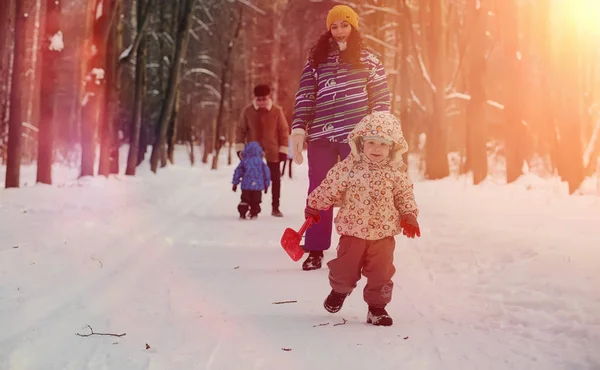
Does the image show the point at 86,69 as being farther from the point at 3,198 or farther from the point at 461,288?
the point at 461,288

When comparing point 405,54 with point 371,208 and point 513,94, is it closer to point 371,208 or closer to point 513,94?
point 513,94

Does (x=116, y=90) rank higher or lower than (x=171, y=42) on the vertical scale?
lower

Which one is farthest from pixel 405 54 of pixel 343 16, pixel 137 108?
pixel 343 16

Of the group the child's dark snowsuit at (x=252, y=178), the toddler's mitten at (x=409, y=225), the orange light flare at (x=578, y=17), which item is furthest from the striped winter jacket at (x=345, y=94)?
the orange light flare at (x=578, y=17)

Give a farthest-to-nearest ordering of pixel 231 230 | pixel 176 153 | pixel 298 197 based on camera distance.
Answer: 1. pixel 176 153
2. pixel 298 197
3. pixel 231 230

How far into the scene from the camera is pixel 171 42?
24.7m

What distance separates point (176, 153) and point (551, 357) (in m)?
35.1

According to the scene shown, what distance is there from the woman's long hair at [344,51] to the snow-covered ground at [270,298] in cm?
192

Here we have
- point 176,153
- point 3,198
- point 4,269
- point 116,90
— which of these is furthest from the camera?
point 176,153

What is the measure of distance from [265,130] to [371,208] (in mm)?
6093

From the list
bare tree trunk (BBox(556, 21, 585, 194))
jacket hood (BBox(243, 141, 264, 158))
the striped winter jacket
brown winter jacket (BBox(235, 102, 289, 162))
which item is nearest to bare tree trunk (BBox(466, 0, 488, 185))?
bare tree trunk (BBox(556, 21, 585, 194))

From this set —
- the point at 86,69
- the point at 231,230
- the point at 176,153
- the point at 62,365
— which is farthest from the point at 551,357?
the point at 176,153

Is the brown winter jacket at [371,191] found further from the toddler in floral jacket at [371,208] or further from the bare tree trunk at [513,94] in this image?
the bare tree trunk at [513,94]

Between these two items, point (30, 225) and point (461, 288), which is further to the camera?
point (30, 225)
